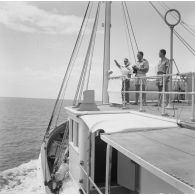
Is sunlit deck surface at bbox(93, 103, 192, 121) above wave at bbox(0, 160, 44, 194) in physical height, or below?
above

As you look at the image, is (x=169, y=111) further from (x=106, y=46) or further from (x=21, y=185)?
(x=21, y=185)

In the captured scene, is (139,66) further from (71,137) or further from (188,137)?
(188,137)

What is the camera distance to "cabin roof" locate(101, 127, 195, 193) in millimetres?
3307

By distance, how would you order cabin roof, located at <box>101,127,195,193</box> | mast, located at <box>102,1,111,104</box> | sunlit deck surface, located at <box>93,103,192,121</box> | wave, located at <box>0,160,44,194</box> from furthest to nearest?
mast, located at <box>102,1,111,104</box> < wave, located at <box>0,160,44,194</box> < sunlit deck surface, located at <box>93,103,192,121</box> < cabin roof, located at <box>101,127,195,193</box>

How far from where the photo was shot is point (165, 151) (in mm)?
4367

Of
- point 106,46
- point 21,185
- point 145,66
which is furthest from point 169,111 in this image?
point 21,185

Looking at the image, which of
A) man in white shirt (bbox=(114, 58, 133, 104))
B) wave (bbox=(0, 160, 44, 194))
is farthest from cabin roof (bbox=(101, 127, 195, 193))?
wave (bbox=(0, 160, 44, 194))

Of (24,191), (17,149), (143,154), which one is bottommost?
(17,149)

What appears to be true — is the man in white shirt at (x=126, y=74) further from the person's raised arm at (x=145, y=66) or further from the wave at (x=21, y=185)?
the wave at (x=21, y=185)

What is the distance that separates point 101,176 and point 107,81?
15.6ft

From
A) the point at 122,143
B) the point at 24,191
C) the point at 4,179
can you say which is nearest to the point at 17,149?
the point at 4,179

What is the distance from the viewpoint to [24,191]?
12773 mm

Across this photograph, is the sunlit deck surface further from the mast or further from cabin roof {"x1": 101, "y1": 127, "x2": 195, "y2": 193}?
cabin roof {"x1": 101, "y1": 127, "x2": 195, "y2": 193}

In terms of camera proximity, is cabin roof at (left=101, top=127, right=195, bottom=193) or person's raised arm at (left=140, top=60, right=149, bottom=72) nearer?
cabin roof at (left=101, top=127, right=195, bottom=193)
